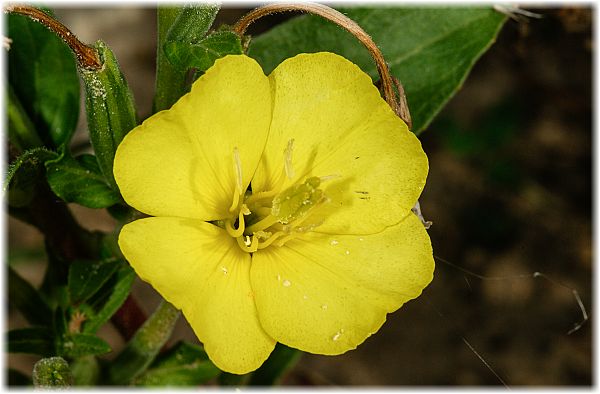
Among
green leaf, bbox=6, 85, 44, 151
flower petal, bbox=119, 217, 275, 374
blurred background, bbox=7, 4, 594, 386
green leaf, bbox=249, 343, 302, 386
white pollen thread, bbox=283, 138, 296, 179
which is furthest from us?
blurred background, bbox=7, 4, 594, 386

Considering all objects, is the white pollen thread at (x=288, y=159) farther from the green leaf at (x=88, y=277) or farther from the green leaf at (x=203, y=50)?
the green leaf at (x=88, y=277)

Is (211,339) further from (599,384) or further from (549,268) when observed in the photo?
(549,268)

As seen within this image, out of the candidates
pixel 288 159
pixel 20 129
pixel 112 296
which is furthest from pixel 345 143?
pixel 20 129

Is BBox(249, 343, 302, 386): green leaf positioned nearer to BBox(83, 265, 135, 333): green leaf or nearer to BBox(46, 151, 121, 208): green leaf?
BBox(83, 265, 135, 333): green leaf

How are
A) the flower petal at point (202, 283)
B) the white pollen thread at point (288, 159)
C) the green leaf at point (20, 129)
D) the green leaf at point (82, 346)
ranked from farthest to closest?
1. the green leaf at point (20, 129)
2. the green leaf at point (82, 346)
3. the white pollen thread at point (288, 159)
4. the flower petal at point (202, 283)

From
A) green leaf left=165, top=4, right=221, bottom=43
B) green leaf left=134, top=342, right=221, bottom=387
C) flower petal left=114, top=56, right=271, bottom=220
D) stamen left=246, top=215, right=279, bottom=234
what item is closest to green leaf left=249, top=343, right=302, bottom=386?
green leaf left=134, top=342, right=221, bottom=387

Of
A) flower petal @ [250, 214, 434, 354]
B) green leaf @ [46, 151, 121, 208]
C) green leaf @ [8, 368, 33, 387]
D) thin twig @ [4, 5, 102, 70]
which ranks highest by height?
thin twig @ [4, 5, 102, 70]

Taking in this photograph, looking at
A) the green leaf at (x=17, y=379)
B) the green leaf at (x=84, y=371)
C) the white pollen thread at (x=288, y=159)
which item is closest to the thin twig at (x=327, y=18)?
the white pollen thread at (x=288, y=159)
